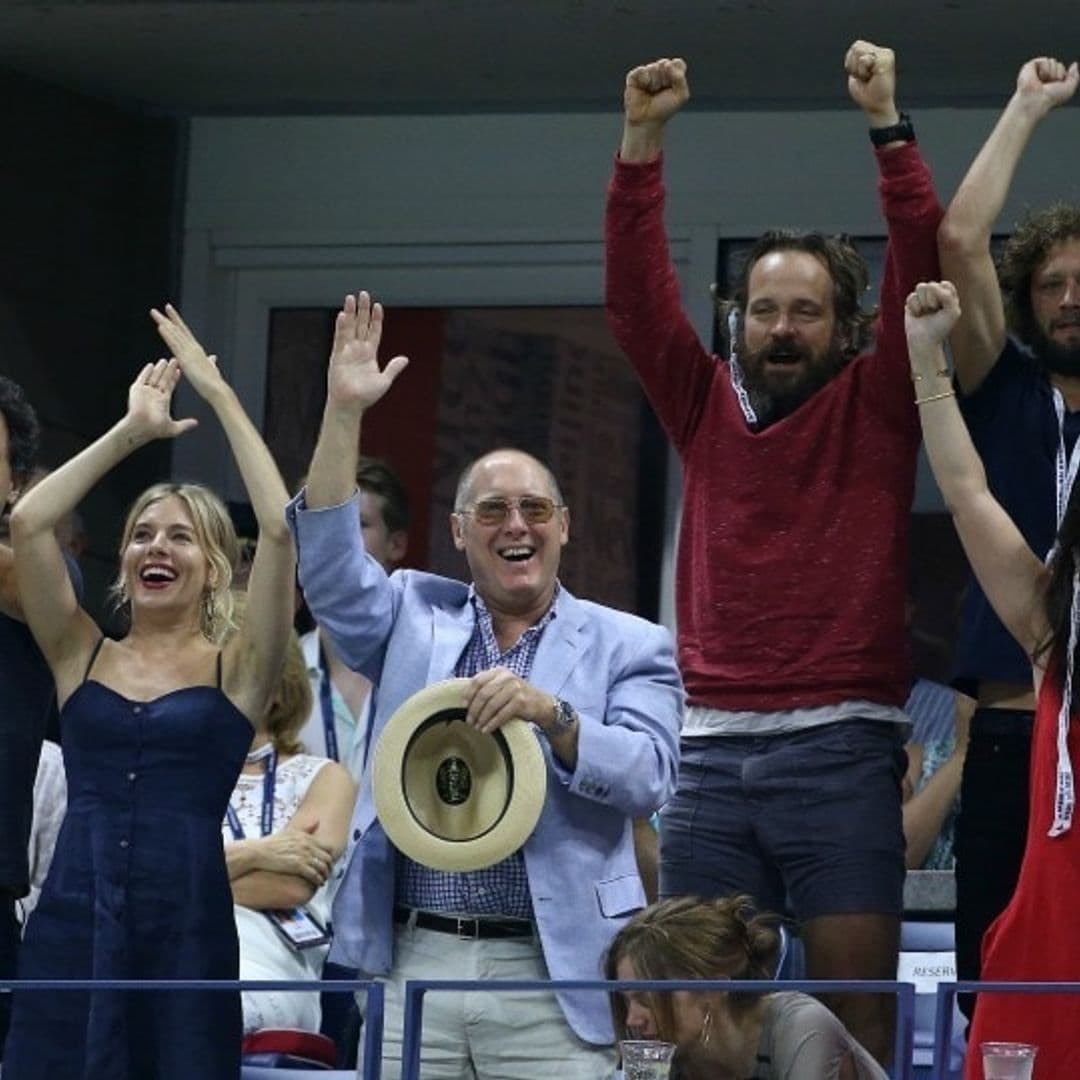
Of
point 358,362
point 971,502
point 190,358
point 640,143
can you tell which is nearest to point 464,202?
point 190,358

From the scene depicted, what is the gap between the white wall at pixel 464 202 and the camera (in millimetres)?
8172

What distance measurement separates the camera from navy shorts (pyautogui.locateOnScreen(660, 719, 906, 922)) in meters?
5.23

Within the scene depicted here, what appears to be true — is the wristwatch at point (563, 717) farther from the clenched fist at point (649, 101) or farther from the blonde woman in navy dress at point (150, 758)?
the clenched fist at point (649, 101)

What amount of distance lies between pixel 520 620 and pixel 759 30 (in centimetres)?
256

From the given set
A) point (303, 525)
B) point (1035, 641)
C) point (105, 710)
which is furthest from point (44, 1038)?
point (1035, 641)

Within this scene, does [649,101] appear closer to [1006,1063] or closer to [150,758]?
[150,758]

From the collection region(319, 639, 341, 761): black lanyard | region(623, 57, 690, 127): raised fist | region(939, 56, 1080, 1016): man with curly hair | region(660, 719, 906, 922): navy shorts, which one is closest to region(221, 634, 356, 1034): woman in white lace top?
region(319, 639, 341, 761): black lanyard

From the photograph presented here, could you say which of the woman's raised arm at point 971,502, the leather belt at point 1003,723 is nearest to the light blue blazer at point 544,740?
the leather belt at point 1003,723

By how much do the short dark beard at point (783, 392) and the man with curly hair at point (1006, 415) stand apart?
23cm

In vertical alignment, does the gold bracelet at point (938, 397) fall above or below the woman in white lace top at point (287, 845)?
above

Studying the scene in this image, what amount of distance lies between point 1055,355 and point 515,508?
951 mm

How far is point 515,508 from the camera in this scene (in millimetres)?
5500

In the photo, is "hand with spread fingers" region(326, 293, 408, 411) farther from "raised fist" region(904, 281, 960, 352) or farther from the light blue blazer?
"raised fist" region(904, 281, 960, 352)

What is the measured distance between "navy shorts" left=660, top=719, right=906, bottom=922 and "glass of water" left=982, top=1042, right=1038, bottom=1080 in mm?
981
